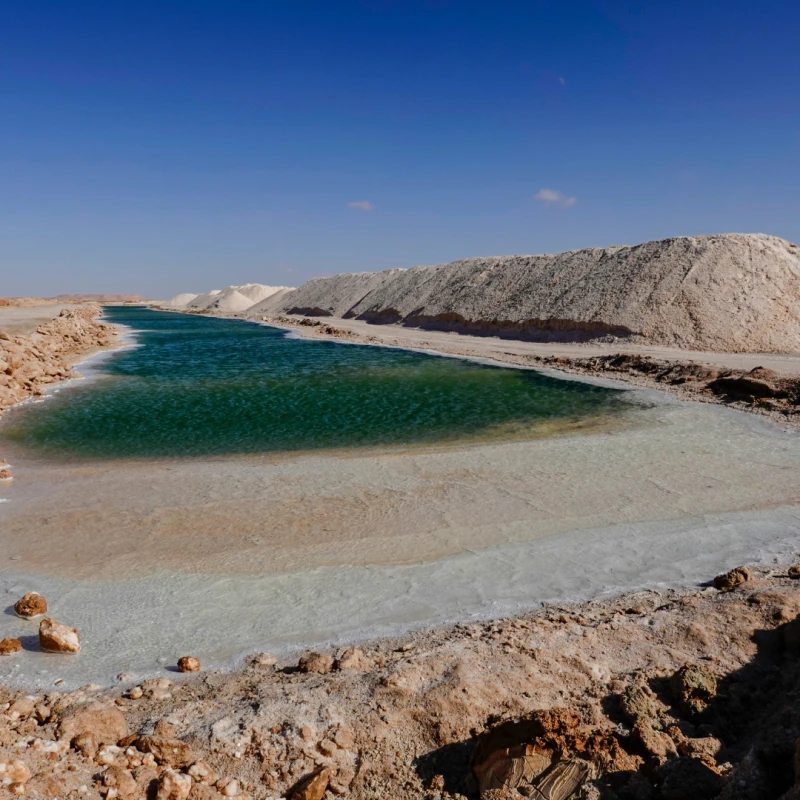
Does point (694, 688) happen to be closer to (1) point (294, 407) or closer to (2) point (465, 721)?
(2) point (465, 721)

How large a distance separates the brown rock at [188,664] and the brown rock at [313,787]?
79.6 inches

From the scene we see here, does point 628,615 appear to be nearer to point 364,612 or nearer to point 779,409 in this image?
point 364,612

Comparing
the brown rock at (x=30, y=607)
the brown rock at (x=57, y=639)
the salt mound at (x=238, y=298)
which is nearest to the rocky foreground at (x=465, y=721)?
the brown rock at (x=57, y=639)

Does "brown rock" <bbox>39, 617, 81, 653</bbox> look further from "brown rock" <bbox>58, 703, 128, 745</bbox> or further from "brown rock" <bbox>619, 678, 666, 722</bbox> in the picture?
"brown rock" <bbox>619, 678, 666, 722</bbox>

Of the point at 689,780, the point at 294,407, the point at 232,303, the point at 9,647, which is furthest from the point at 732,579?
the point at 232,303

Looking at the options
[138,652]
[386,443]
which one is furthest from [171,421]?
[138,652]

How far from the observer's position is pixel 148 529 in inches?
363

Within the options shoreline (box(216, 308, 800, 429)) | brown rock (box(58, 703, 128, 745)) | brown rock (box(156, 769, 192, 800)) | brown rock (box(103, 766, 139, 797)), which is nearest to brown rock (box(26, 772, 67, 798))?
brown rock (box(103, 766, 139, 797))

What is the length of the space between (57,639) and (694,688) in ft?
18.5

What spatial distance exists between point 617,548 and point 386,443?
6.93m

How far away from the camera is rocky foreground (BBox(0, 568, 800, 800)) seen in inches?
148

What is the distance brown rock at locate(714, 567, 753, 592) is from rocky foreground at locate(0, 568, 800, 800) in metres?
0.88

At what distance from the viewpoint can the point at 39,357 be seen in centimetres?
2636

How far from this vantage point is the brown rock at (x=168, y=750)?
4059mm
